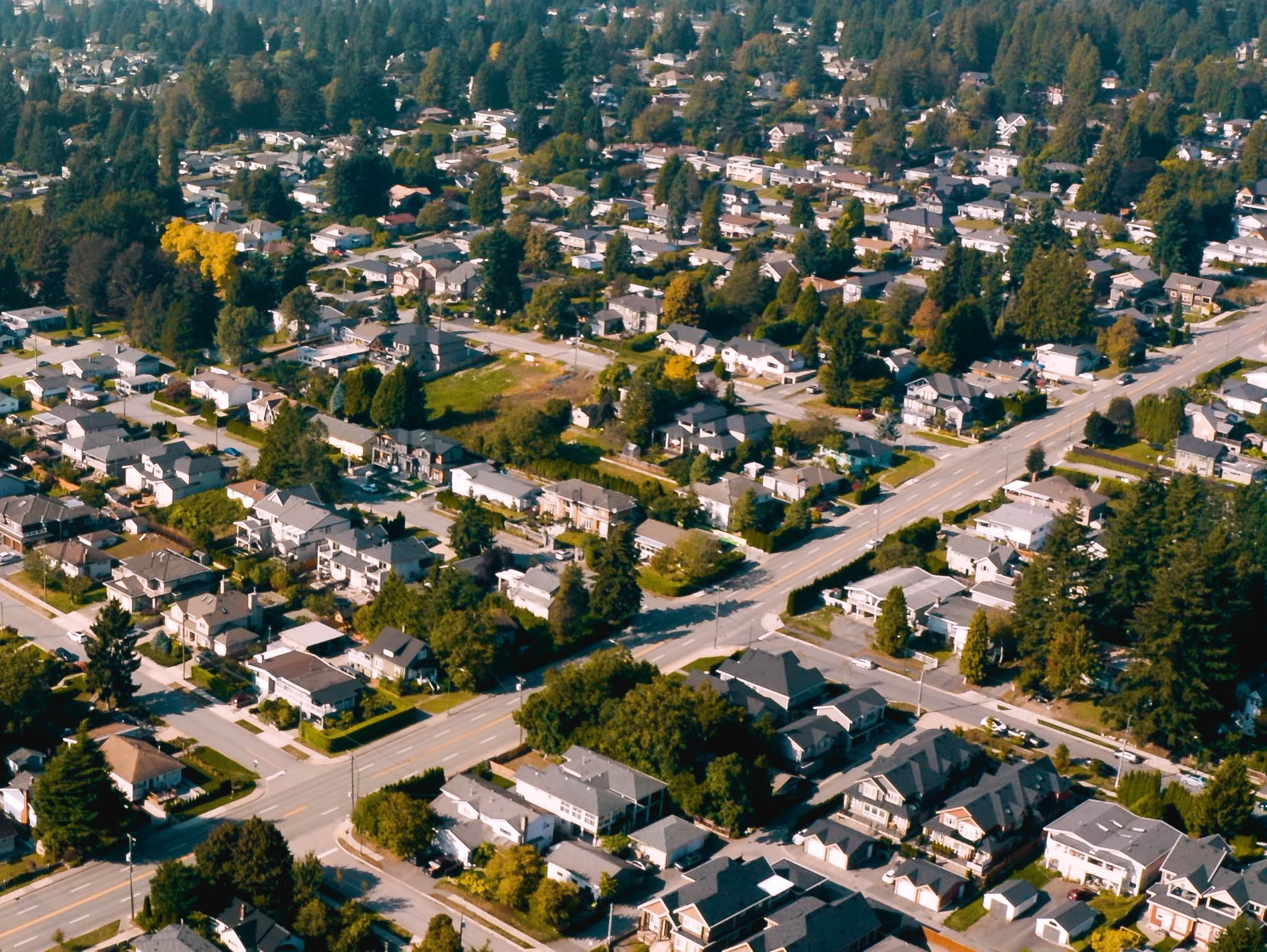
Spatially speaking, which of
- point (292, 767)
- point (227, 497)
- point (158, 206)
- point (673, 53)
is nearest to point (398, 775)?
point (292, 767)

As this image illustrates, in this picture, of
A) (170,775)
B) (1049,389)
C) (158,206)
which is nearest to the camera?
(170,775)

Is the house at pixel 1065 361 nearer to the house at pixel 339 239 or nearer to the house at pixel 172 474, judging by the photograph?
the house at pixel 172 474

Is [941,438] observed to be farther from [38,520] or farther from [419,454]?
[38,520]

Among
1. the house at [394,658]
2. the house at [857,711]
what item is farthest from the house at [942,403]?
the house at [394,658]

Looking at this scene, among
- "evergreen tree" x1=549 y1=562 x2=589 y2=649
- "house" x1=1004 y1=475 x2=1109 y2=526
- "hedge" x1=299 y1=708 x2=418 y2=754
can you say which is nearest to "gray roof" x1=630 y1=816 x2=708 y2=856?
"hedge" x1=299 y1=708 x2=418 y2=754

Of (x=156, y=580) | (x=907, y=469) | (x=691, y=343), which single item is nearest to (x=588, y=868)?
(x=156, y=580)

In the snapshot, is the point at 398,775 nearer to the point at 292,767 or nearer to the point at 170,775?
the point at 292,767
